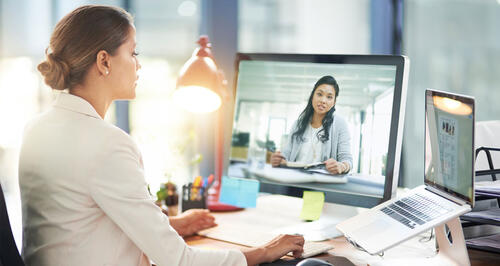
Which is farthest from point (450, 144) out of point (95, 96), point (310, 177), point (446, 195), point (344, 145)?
point (95, 96)

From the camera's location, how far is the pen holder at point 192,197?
165 centimetres

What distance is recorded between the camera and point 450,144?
1073 millimetres

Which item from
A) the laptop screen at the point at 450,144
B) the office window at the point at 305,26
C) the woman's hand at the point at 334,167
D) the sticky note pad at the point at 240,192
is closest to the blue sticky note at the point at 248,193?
the sticky note pad at the point at 240,192

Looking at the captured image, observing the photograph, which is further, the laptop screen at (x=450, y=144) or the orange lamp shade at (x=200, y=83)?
the orange lamp shade at (x=200, y=83)


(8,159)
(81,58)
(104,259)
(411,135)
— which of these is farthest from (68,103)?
(411,135)

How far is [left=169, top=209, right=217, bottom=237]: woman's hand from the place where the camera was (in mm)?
1445

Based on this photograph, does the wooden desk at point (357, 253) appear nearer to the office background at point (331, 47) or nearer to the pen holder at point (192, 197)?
the pen holder at point (192, 197)

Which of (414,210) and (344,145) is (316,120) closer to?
(344,145)

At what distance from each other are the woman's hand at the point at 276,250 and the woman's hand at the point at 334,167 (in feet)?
0.82

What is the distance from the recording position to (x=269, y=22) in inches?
139

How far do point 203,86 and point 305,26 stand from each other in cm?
176

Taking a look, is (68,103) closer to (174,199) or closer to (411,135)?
(174,199)

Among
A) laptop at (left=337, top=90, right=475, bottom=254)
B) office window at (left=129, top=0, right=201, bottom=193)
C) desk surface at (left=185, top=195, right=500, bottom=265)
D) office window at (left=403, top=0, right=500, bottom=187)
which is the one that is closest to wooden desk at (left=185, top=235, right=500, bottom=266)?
desk surface at (left=185, top=195, right=500, bottom=265)

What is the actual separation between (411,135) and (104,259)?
196cm
